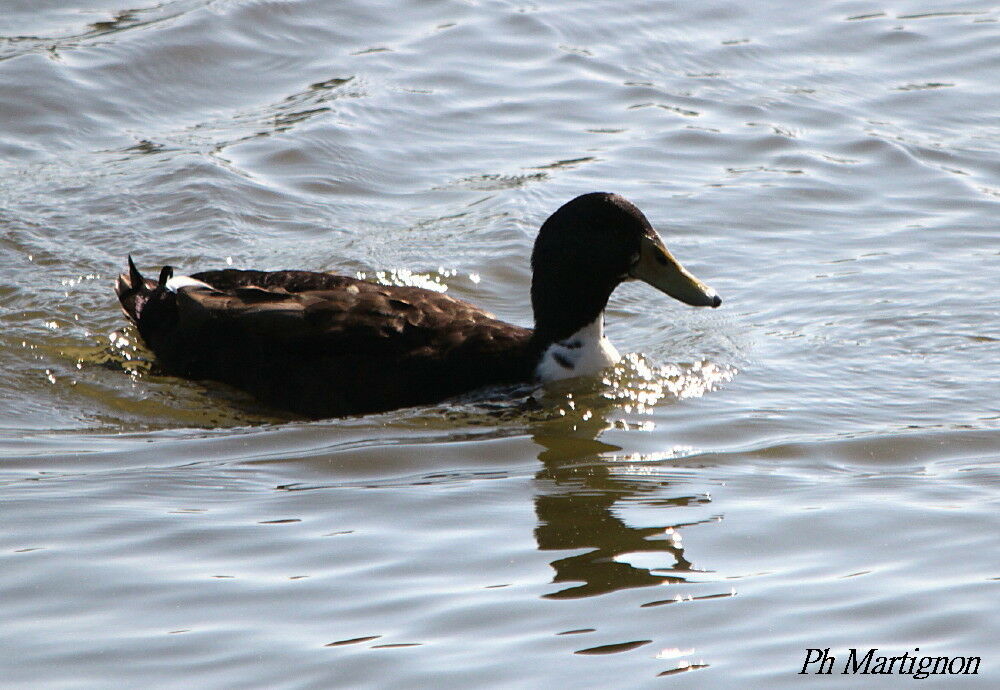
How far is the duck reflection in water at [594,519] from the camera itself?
5.25m

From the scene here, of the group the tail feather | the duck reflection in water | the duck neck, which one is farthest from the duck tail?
the duck reflection in water

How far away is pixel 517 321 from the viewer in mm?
9211

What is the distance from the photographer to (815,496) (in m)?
5.99

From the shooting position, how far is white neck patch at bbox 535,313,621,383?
24.7ft

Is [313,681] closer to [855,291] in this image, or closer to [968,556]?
[968,556]

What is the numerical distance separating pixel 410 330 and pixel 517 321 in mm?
1873

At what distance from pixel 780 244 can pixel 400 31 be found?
5.01 meters

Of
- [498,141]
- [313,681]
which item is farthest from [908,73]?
[313,681]

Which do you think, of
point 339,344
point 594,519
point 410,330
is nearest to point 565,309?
point 410,330

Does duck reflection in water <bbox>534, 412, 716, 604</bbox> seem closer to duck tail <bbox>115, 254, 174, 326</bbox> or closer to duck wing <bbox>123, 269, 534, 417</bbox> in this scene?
duck wing <bbox>123, 269, 534, 417</bbox>

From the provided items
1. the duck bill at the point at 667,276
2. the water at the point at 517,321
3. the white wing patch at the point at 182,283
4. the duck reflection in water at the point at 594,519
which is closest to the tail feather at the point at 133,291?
the white wing patch at the point at 182,283

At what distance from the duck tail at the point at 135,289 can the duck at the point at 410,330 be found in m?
0.29

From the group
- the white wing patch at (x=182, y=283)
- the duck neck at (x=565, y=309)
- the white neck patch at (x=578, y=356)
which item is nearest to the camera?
the white neck patch at (x=578, y=356)

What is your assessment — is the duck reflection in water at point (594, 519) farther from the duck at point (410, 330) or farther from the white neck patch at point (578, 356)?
the duck at point (410, 330)
